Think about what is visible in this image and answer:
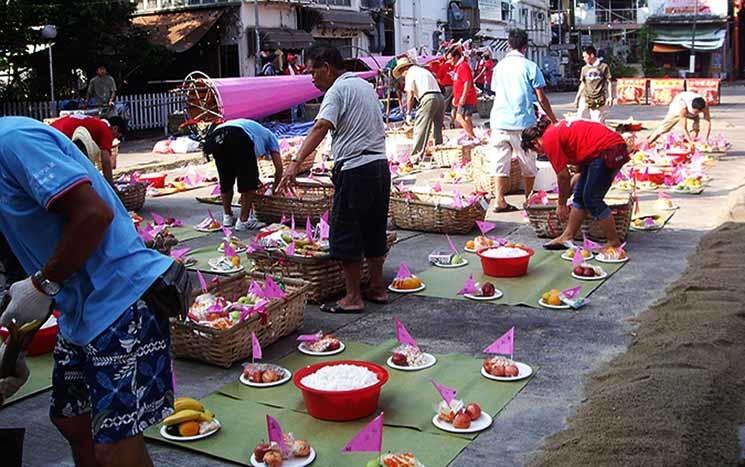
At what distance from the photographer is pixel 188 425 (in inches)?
163

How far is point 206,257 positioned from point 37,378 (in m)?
3.19

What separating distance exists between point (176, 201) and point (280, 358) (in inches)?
260

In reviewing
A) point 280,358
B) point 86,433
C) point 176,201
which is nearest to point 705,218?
point 280,358

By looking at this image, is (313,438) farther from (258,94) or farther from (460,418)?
(258,94)

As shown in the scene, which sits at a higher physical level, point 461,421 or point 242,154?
point 242,154

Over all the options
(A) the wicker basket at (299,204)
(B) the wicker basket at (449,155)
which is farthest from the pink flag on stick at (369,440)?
(B) the wicker basket at (449,155)

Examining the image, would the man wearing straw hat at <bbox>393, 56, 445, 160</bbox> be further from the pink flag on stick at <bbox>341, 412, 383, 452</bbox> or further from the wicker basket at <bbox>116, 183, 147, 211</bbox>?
the pink flag on stick at <bbox>341, 412, 383, 452</bbox>

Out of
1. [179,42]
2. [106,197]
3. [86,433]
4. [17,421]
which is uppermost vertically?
[179,42]

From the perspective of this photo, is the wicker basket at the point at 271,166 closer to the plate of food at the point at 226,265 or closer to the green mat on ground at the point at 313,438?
the plate of food at the point at 226,265

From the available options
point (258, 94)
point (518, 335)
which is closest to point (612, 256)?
point (518, 335)

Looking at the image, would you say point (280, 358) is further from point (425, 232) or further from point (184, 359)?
point (425, 232)

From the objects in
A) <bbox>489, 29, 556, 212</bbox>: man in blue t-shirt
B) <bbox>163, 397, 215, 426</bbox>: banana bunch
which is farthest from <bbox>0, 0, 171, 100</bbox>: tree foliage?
<bbox>163, 397, 215, 426</bbox>: banana bunch

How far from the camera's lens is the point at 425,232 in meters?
9.08

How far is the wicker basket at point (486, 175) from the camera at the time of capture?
35.3 ft
